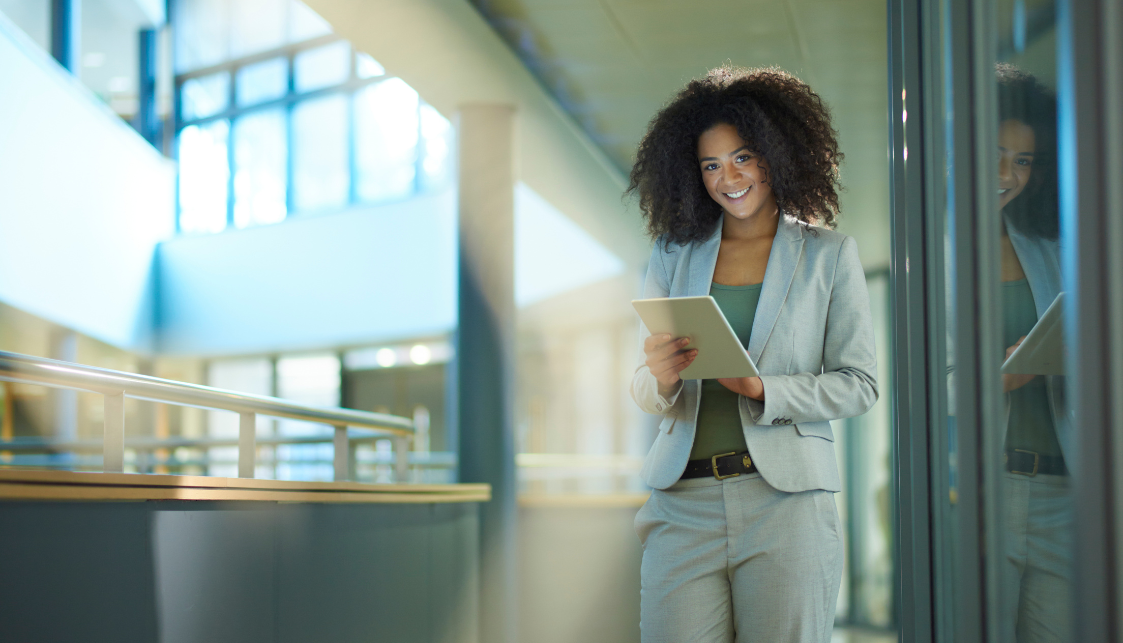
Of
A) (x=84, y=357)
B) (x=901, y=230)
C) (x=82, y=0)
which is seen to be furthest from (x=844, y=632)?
(x=82, y=0)

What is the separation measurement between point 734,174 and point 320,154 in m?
9.91

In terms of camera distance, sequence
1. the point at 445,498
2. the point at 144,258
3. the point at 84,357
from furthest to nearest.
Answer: the point at 144,258
the point at 84,357
the point at 445,498

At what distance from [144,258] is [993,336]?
11273mm

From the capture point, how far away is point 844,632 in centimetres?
781

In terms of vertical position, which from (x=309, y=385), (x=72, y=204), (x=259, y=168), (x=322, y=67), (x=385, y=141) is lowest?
(x=309, y=385)

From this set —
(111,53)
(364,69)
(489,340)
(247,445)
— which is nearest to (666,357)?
(247,445)

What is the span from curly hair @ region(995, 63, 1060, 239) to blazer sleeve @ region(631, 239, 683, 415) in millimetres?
646

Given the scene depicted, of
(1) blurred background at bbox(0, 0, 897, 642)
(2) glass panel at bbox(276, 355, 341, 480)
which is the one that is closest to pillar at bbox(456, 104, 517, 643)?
(1) blurred background at bbox(0, 0, 897, 642)

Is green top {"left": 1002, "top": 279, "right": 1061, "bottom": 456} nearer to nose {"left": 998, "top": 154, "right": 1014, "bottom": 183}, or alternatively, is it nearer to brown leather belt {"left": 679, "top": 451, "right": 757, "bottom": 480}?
nose {"left": 998, "top": 154, "right": 1014, "bottom": 183}

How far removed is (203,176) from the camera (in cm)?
1178

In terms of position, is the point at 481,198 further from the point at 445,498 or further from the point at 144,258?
the point at 144,258

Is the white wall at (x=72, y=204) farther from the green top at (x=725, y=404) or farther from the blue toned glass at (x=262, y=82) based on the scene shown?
the green top at (x=725, y=404)

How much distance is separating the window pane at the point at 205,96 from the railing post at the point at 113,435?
10.2m

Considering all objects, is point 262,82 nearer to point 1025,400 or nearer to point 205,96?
point 205,96
